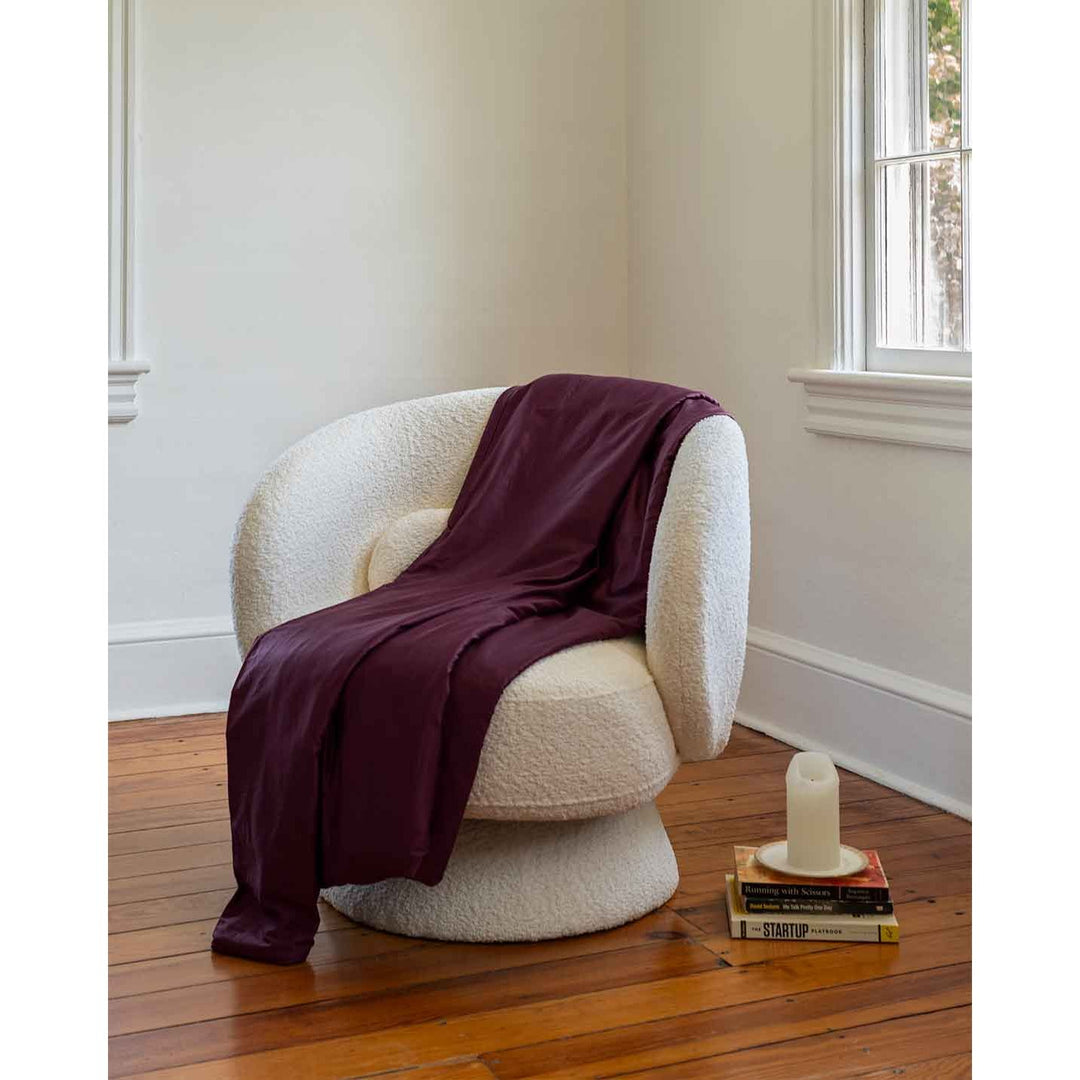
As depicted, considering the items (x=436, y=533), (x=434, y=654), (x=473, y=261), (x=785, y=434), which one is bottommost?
(x=434, y=654)

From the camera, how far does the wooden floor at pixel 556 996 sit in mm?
1629

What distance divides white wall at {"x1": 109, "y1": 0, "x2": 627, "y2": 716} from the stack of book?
5.98ft

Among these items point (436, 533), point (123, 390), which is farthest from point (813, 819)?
point (123, 390)

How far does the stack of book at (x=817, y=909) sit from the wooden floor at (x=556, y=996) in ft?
0.07

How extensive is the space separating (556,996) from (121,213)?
2206mm

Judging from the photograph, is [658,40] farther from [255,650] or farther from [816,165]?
[255,650]

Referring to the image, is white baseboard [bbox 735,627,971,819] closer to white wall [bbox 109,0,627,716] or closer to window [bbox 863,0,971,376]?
window [bbox 863,0,971,376]

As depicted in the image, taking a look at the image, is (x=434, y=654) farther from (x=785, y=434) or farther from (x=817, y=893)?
(x=785, y=434)

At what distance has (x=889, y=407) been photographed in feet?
8.92

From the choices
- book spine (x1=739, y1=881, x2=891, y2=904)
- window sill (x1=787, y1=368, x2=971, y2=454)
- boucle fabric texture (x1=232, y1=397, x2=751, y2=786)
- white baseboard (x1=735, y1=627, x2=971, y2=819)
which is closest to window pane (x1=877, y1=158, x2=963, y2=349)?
window sill (x1=787, y1=368, x2=971, y2=454)
